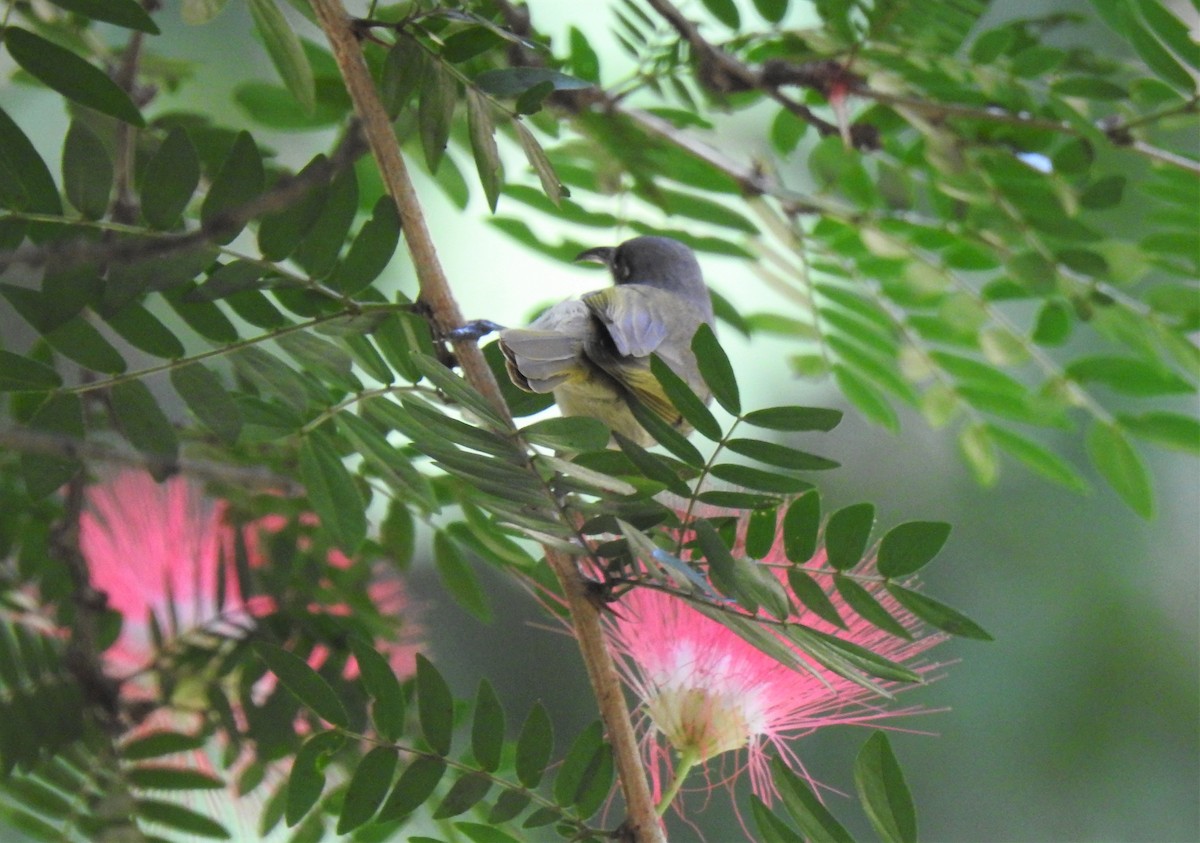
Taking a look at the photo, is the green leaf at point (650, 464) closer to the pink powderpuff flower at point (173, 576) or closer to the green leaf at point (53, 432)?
the green leaf at point (53, 432)

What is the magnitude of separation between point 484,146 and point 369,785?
37 centimetres

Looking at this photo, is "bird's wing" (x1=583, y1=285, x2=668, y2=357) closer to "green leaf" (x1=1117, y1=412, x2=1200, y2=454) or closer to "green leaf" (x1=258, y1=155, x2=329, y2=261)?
"green leaf" (x1=258, y1=155, x2=329, y2=261)

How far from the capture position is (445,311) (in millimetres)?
693

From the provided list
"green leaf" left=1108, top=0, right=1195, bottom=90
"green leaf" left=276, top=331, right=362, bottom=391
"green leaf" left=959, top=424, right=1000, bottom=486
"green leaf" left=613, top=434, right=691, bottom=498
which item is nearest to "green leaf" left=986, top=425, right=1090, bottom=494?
"green leaf" left=959, top=424, right=1000, bottom=486

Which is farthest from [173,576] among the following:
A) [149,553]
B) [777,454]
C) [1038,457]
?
[1038,457]

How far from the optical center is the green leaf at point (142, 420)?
0.73 m

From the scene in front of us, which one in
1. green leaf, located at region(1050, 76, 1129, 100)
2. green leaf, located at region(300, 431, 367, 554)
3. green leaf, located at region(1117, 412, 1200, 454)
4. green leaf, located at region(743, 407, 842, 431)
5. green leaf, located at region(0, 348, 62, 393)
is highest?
green leaf, located at region(1050, 76, 1129, 100)

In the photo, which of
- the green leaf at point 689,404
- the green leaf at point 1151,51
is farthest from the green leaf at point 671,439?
the green leaf at point 1151,51

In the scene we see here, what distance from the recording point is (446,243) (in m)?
2.66

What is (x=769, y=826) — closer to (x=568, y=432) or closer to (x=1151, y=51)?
(x=568, y=432)

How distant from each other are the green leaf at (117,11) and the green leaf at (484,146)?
174mm

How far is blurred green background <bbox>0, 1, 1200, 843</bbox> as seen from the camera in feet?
8.41

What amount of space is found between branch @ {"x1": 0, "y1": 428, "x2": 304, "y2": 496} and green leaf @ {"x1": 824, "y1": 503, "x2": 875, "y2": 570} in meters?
0.38

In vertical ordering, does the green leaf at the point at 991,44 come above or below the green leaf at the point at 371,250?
above
